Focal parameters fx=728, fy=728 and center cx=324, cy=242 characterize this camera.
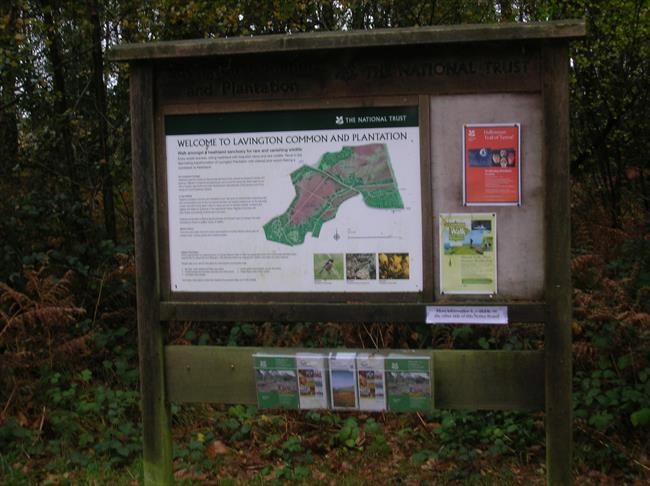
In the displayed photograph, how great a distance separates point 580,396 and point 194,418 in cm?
287

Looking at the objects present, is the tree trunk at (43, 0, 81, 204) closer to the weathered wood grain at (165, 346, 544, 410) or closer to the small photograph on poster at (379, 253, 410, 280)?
the weathered wood grain at (165, 346, 544, 410)

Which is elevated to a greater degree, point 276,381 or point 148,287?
point 148,287

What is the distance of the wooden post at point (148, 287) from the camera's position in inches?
143

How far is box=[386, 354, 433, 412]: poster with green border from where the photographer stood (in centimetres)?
350

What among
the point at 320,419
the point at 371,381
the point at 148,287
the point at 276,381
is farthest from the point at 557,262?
the point at 320,419

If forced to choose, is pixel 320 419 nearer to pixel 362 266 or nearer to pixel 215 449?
pixel 215 449

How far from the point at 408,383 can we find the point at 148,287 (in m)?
1.38

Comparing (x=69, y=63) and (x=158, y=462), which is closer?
(x=158, y=462)

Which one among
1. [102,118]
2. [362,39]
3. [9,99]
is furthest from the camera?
[102,118]

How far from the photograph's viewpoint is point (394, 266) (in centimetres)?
348

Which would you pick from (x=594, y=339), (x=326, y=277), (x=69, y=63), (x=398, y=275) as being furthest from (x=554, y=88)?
(x=69, y=63)

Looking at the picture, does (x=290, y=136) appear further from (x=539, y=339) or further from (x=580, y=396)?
(x=539, y=339)

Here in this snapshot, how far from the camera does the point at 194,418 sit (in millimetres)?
5660

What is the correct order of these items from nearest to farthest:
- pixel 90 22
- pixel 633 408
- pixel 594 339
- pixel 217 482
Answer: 1. pixel 217 482
2. pixel 633 408
3. pixel 594 339
4. pixel 90 22
